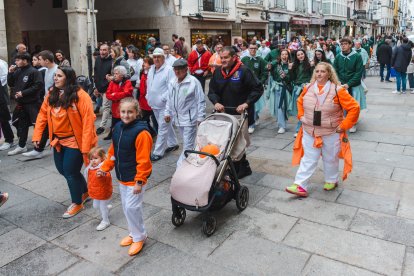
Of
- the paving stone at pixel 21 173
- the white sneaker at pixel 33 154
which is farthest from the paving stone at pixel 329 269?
the white sneaker at pixel 33 154

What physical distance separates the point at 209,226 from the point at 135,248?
2.58 feet

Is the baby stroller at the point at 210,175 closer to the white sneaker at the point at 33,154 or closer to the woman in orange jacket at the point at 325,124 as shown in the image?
the woman in orange jacket at the point at 325,124

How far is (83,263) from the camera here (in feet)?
12.6

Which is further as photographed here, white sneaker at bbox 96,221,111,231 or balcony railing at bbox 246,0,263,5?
balcony railing at bbox 246,0,263,5

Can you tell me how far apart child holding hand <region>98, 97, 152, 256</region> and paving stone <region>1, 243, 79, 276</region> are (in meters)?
0.63

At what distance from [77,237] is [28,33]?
17.7 metres

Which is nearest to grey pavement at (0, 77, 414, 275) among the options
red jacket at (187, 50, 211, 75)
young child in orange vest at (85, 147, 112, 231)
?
young child in orange vest at (85, 147, 112, 231)

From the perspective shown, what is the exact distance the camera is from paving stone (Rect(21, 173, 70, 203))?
550 centimetres

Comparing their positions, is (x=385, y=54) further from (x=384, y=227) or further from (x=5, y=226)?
(x=5, y=226)

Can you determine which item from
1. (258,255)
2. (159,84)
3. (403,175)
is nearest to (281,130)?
(159,84)

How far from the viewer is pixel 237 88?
5.75 meters

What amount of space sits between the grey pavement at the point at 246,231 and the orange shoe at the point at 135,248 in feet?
0.19

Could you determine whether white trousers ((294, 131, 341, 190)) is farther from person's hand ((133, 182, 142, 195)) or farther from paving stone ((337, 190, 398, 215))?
person's hand ((133, 182, 142, 195))

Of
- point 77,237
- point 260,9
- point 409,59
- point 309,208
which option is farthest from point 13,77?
point 260,9
